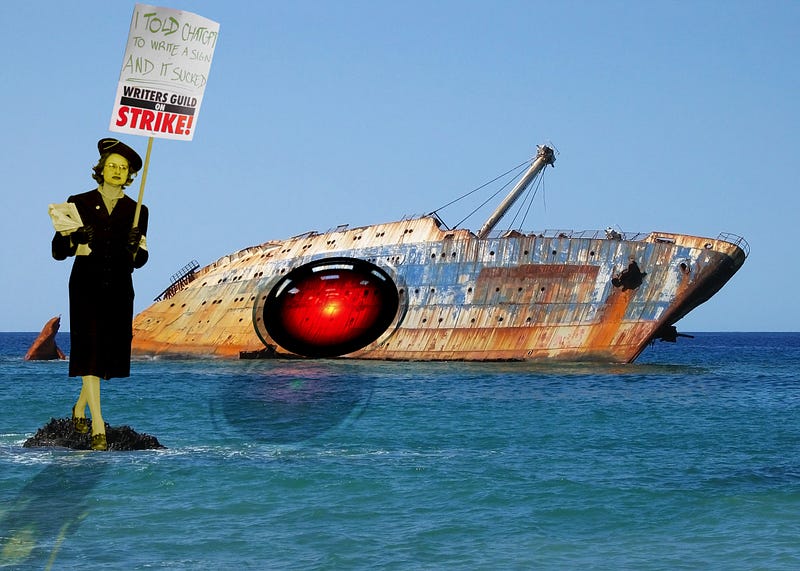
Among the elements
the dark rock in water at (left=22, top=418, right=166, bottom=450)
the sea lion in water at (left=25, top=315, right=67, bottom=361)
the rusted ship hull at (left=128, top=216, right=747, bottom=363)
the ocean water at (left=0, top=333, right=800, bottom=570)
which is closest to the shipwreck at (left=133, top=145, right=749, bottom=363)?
the rusted ship hull at (left=128, top=216, right=747, bottom=363)

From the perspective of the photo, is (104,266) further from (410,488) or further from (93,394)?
(410,488)

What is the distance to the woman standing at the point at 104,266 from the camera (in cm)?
1323

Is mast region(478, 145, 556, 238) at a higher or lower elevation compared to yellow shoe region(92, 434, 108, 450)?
higher

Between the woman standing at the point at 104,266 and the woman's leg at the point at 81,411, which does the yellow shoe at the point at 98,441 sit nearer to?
the woman's leg at the point at 81,411

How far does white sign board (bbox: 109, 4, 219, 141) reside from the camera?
1309 cm

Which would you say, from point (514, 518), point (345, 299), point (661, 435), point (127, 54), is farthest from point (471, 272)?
point (127, 54)

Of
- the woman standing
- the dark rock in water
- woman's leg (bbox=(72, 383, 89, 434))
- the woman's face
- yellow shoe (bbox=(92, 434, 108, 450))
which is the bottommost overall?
the dark rock in water

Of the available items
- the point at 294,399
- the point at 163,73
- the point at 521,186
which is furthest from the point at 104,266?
the point at 521,186

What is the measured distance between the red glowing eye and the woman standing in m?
47.5

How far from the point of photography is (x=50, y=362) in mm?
86000

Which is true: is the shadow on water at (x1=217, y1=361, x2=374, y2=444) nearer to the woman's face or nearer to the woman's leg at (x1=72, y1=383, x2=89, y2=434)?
the woman's leg at (x1=72, y1=383, x2=89, y2=434)

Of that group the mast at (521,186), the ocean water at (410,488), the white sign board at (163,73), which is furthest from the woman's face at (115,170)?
the mast at (521,186)

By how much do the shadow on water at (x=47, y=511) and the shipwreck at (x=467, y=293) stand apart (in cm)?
3777

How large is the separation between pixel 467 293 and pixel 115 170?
46.9m
